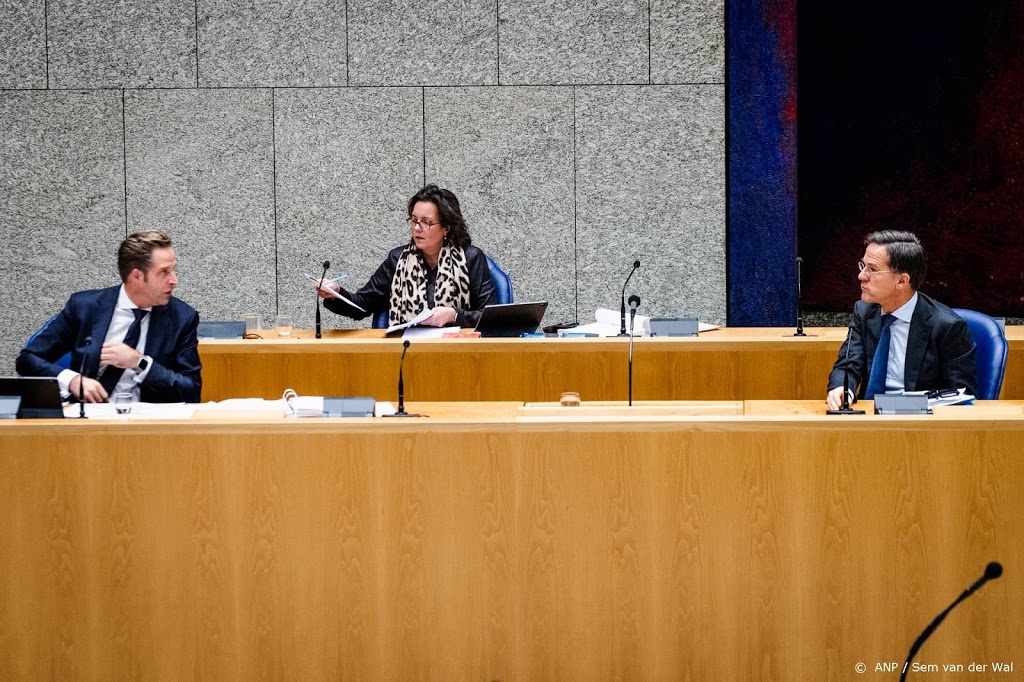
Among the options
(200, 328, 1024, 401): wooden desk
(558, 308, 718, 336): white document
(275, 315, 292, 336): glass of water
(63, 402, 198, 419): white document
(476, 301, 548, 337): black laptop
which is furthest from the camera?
(275, 315, 292, 336): glass of water

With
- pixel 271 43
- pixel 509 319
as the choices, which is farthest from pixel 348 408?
pixel 271 43

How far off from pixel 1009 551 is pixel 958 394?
0.89 meters

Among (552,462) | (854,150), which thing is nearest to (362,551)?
(552,462)

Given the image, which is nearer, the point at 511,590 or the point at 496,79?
the point at 511,590

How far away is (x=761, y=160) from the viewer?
6.79 m

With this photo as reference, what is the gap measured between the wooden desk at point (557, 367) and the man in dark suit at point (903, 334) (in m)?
0.75

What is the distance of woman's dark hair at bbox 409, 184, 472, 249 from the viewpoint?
549cm

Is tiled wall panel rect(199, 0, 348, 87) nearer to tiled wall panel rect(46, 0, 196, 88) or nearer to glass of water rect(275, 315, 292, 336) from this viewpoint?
tiled wall panel rect(46, 0, 196, 88)

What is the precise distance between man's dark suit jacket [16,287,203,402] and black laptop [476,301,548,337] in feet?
4.40

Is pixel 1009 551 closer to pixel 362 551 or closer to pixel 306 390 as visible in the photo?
pixel 362 551

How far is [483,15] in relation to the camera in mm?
6781

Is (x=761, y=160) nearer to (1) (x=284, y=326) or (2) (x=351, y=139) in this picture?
(2) (x=351, y=139)

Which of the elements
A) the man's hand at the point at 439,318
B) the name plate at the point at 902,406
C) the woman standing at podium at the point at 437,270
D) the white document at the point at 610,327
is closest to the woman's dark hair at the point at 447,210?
the woman standing at podium at the point at 437,270

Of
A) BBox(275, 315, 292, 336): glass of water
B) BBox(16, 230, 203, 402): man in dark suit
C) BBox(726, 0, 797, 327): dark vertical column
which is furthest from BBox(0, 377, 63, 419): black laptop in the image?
BBox(726, 0, 797, 327): dark vertical column
